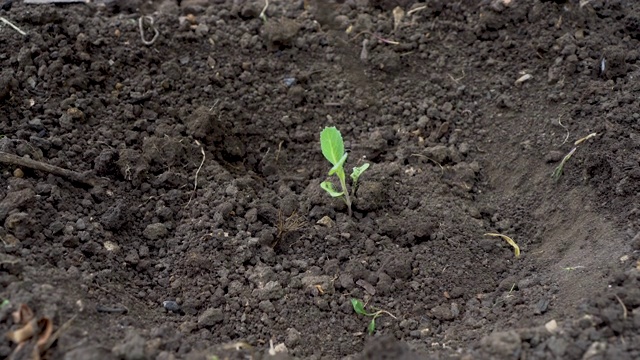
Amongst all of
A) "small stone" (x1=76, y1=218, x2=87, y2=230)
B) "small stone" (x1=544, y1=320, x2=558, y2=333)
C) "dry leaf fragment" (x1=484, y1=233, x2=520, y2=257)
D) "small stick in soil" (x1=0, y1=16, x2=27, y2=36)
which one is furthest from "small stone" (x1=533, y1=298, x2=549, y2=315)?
"small stick in soil" (x1=0, y1=16, x2=27, y2=36)

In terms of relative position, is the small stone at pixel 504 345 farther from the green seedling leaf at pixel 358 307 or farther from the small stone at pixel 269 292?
the small stone at pixel 269 292

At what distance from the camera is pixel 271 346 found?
2.25 meters

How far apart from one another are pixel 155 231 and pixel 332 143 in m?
0.77

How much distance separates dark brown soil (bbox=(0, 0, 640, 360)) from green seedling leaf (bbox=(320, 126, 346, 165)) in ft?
0.69

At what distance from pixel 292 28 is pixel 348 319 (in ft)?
5.32

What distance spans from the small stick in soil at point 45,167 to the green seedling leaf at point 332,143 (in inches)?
36.8

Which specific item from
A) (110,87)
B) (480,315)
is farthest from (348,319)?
(110,87)

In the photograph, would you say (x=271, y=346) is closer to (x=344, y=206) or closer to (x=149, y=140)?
(x=344, y=206)

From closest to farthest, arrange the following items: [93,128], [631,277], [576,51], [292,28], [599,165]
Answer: [631,277], [599,165], [93,128], [576,51], [292,28]

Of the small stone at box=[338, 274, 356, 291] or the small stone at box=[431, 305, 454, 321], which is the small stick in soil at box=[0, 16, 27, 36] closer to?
the small stone at box=[338, 274, 356, 291]

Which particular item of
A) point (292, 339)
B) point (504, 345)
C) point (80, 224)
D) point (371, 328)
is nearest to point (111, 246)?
point (80, 224)

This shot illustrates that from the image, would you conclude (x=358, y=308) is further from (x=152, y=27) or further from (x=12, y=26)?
(x=12, y=26)

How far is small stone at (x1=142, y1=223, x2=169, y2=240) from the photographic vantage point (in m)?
2.62

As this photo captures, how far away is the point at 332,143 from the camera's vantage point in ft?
8.70
